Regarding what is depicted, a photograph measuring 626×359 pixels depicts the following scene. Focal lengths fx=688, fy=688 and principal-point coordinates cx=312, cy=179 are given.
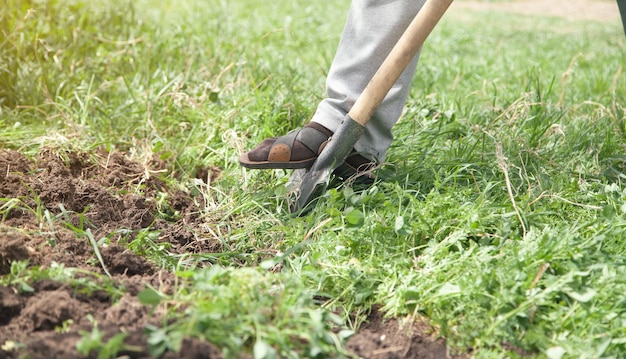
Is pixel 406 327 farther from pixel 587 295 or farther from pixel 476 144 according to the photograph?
pixel 476 144

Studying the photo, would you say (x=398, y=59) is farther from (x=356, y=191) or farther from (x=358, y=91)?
(x=356, y=191)

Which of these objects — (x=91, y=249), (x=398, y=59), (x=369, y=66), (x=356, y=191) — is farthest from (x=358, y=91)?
(x=91, y=249)

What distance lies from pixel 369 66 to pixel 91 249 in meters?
1.17

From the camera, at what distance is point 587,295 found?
5.85 feet

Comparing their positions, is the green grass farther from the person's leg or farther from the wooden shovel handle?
the wooden shovel handle

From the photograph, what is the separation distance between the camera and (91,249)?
2047mm

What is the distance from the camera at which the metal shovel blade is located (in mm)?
2438

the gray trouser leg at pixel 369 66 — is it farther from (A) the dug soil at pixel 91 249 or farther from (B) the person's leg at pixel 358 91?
(A) the dug soil at pixel 91 249

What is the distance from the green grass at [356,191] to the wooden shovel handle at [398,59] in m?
0.28

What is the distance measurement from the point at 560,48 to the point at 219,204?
4.59 m

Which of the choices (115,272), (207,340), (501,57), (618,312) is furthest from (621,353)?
(501,57)

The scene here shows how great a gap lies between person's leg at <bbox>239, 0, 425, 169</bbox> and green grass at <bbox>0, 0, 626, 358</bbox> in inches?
5.1

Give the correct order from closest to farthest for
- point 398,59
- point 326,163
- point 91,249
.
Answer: point 91,249, point 398,59, point 326,163

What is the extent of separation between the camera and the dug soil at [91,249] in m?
1.64
